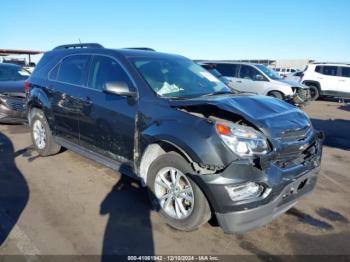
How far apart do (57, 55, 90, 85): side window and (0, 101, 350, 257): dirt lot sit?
144 centimetres

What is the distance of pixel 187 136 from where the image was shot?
133 inches

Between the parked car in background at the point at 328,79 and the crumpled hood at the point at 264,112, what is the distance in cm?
1597

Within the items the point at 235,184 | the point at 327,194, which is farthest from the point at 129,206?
the point at 327,194

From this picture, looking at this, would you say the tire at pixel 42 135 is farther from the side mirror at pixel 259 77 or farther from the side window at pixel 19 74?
the side mirror at pixel 259 77

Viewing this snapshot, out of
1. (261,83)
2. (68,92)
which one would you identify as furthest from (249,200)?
(261,83)

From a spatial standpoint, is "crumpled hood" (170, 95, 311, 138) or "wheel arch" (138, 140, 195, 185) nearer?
"crumpled hood" (170, 95, 311, 138)

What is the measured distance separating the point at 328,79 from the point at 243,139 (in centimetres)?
1715

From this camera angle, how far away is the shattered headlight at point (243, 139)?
3.20 m

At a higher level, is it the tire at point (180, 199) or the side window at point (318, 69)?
the side window at point (318, 69)

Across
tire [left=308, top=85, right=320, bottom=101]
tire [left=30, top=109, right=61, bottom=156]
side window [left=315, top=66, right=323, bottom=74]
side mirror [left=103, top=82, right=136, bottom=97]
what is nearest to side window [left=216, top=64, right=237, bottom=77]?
tire [left=308, top=85, right=320, bottom=101]

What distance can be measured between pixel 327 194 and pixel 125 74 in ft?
10.6

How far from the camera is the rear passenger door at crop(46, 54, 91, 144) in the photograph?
195 inches

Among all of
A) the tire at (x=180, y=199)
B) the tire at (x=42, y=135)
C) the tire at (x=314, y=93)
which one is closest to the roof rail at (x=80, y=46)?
the tire at (x=42, y=135)

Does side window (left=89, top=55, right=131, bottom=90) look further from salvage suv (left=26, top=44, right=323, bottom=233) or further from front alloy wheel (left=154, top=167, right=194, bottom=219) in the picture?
front alloy wheel (left=154, top=167, right=194, bottom=219)
